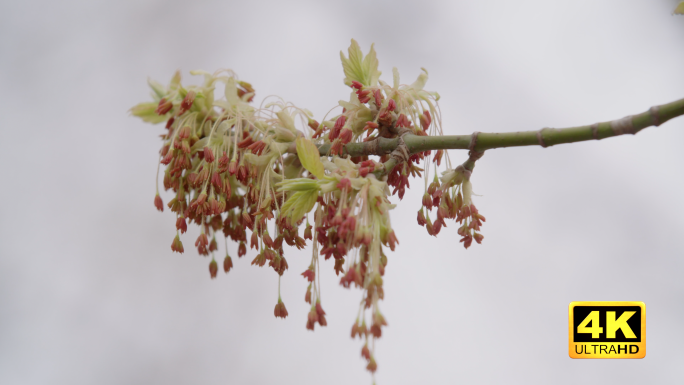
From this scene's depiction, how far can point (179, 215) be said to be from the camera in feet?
1.89

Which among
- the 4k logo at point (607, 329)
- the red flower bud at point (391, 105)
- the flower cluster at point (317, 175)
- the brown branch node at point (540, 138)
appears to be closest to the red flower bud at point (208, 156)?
the flower cluster at point (317, 175)

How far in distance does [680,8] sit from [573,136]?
0.51 feet

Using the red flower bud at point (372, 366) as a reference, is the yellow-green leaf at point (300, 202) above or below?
above

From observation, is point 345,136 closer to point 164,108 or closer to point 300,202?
point 300,202

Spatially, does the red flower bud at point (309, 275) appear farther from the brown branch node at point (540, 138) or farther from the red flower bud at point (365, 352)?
the brown branch node at point (540, 138)

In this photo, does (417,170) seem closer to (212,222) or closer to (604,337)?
A: (212,222)

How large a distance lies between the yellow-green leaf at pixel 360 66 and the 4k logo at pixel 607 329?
610mm

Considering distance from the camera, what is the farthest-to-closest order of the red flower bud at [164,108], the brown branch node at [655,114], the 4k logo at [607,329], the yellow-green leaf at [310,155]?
the 4k logo at [607,329], the red flower bud at [164,108], the yellow-green leaf at [310,155], the brown branch node at [655,114]

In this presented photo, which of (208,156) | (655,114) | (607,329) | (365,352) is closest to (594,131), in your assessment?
(655,114)

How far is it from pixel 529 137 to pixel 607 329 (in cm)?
53

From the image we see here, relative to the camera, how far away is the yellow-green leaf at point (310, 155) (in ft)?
1.46

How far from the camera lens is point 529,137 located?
411mm

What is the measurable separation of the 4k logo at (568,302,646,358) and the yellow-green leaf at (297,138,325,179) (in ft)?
2.05

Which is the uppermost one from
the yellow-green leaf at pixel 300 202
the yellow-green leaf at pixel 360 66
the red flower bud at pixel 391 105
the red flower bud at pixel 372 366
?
the yellow-green leaf at pixel 360 66
